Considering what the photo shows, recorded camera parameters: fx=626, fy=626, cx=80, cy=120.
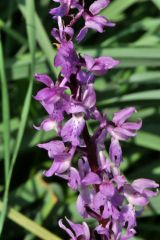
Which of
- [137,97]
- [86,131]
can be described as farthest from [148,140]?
[86,131]

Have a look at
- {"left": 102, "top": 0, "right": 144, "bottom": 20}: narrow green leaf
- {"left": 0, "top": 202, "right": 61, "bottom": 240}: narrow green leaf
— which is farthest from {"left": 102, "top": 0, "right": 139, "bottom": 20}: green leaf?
{"left": 0, "top": 202, "right": 61, "bottom": 240}: narrow green leaf

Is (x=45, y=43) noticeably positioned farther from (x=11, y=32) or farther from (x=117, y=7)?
(x=117, y=7)

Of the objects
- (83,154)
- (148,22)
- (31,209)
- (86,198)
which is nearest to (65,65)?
(83,154)

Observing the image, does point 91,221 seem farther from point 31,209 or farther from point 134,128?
point 134,128

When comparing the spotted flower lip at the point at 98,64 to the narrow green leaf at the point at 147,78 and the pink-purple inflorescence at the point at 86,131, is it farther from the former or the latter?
the narrow green leaf at the point at 147,78

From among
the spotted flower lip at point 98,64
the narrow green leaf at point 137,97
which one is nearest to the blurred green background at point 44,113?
the narrow green leaf at point 137,97

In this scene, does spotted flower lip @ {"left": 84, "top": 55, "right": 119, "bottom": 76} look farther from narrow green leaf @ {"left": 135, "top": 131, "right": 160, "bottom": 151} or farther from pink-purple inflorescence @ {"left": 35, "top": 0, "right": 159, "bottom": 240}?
narrow green leaf @ {"left": 135, "top": 131, "right": 160, "bottom": 151}
